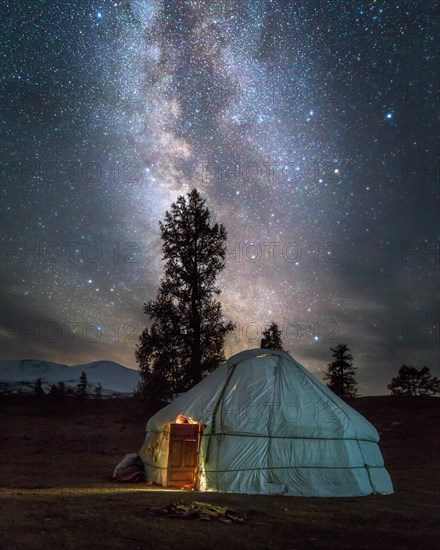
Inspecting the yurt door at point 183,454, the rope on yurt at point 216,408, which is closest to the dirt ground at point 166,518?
the yurt door at point 183,454

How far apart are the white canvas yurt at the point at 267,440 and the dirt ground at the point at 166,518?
0.71m

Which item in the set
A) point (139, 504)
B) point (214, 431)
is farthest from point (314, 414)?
point (139, 504)

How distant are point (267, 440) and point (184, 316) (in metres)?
10.6

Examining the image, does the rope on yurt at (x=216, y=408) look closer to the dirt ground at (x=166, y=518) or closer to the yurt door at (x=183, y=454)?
the yurt door at (x=183, y=454)

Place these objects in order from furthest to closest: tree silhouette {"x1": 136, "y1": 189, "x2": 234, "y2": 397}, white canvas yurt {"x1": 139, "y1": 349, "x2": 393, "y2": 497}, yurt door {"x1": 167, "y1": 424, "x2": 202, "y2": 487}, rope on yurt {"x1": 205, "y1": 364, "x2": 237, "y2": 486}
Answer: tree silhouette {"x1": 136, "y1": 189, "x2": 234, "y2": 397} < yurt door {"x1": 167, "y1": 424, "x2": 202, "y2": 487} < rope on yurt {"x1": 205, "y1": 364, "x2": 237, "y2": 486} < white canvas yurt {"x1": 139, "y1": 349, "x2": 393, "y2": 497}

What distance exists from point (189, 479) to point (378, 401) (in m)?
24.2

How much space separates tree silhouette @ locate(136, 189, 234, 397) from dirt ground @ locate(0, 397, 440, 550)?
172 inches

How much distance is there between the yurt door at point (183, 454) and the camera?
1355 centimetres

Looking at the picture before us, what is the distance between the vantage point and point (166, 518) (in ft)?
26.4

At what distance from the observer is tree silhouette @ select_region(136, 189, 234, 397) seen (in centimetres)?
2262

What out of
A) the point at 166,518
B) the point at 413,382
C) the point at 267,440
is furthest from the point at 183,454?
the point at 413,382

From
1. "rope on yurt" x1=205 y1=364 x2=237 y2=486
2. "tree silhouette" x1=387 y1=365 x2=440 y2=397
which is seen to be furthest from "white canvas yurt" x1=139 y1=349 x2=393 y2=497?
"tree silhouette" x1=387 y1=365 x2=440 y2=397

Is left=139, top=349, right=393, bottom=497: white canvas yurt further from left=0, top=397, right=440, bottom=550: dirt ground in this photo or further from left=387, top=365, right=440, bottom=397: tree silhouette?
left=387, top=365, right=440, bottom=397: tree silhouette

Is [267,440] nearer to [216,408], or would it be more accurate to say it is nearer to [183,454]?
[216,408]
